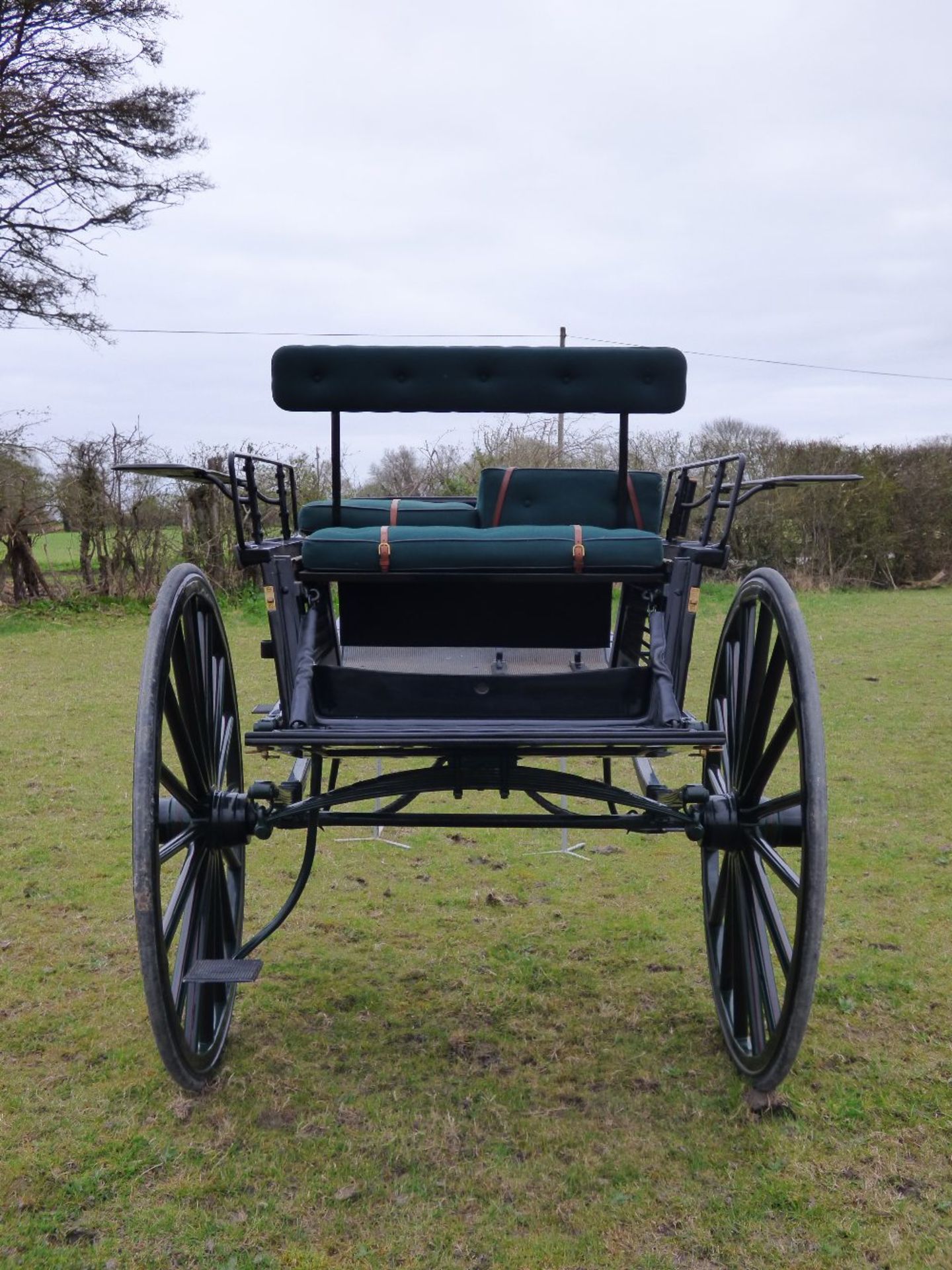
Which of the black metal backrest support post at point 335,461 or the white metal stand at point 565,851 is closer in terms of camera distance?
the black metal backrest support post at point 335,461

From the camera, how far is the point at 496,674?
2.96m

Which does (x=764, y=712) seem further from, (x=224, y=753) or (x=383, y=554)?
(x=224, y=753)

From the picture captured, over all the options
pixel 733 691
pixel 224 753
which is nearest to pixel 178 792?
pixel 224 753

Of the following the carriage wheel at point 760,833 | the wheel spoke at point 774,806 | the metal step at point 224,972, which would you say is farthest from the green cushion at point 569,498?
the metal step at point 224,972

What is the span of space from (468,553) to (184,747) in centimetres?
92

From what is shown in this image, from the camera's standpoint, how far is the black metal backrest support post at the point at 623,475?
10.5 ft

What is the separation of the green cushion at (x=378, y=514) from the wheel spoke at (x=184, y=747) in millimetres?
692

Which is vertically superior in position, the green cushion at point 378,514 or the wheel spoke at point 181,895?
the green cushion at point 378,514

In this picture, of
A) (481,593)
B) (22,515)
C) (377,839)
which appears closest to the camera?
(481,593)

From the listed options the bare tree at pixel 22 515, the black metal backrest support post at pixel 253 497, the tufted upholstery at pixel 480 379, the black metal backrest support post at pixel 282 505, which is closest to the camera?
the tufted upholstery at pixel 480 379

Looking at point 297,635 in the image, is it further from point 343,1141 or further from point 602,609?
point 343,1141

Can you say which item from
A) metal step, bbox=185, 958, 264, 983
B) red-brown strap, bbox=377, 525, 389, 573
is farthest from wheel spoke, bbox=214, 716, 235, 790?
red-brown strap, bbox=377, 525, 389, 573

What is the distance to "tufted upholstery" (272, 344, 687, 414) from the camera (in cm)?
299

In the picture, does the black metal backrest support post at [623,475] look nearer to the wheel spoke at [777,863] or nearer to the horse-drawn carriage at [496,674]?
the horse-drawn carriage at [496,674]
